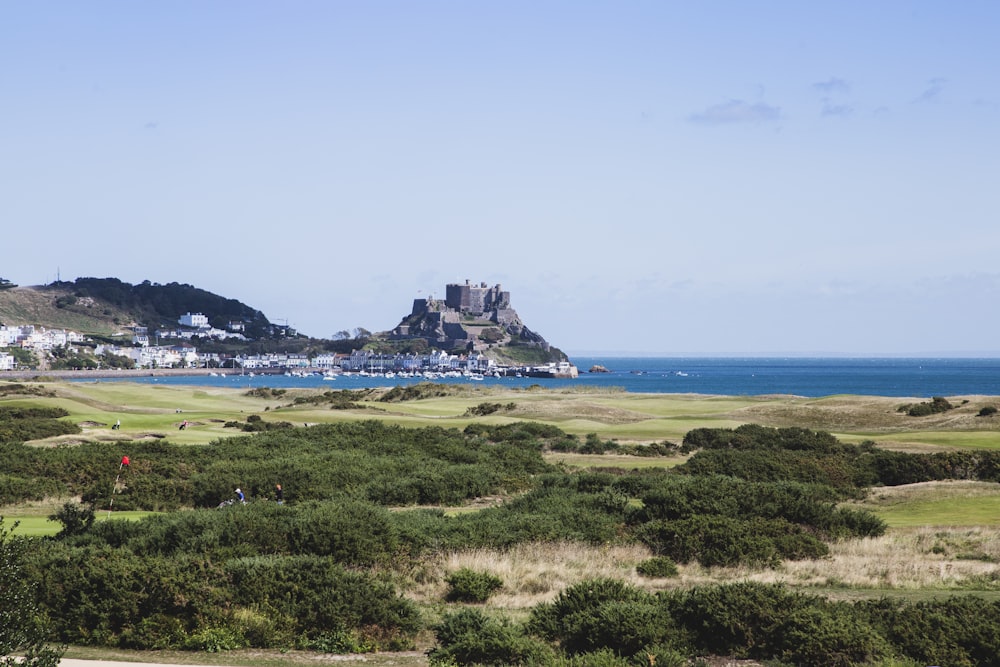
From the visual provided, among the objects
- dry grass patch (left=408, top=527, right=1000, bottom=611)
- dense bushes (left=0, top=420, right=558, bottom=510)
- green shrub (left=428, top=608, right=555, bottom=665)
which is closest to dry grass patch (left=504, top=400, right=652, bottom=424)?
dense bushes (left=0, top=420, right=558, bottom=510)

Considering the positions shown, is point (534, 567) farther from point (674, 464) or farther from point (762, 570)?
point (674, 464)

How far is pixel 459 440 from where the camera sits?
150ft

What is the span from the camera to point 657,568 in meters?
18.7

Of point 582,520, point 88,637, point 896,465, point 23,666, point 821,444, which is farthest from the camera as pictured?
point 821,444

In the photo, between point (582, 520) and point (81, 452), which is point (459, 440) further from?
point (582, 520)

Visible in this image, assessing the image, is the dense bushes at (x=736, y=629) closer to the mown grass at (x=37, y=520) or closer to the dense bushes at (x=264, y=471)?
the mown grass at (x=37, y=520)

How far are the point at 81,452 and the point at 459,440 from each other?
16837mm

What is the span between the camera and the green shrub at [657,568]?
60.8 ft

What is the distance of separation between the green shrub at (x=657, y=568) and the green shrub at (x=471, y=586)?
2922 millimetres

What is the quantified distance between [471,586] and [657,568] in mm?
3886

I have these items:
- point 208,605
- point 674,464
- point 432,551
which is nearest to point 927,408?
point 674,464

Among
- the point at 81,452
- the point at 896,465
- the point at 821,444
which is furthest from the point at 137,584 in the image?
the point at 821,444

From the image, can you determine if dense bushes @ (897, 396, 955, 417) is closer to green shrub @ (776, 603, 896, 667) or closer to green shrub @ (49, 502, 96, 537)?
green shrub @ (776, 603, 896, 667)

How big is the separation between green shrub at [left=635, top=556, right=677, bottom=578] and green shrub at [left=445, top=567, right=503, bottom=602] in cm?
292
